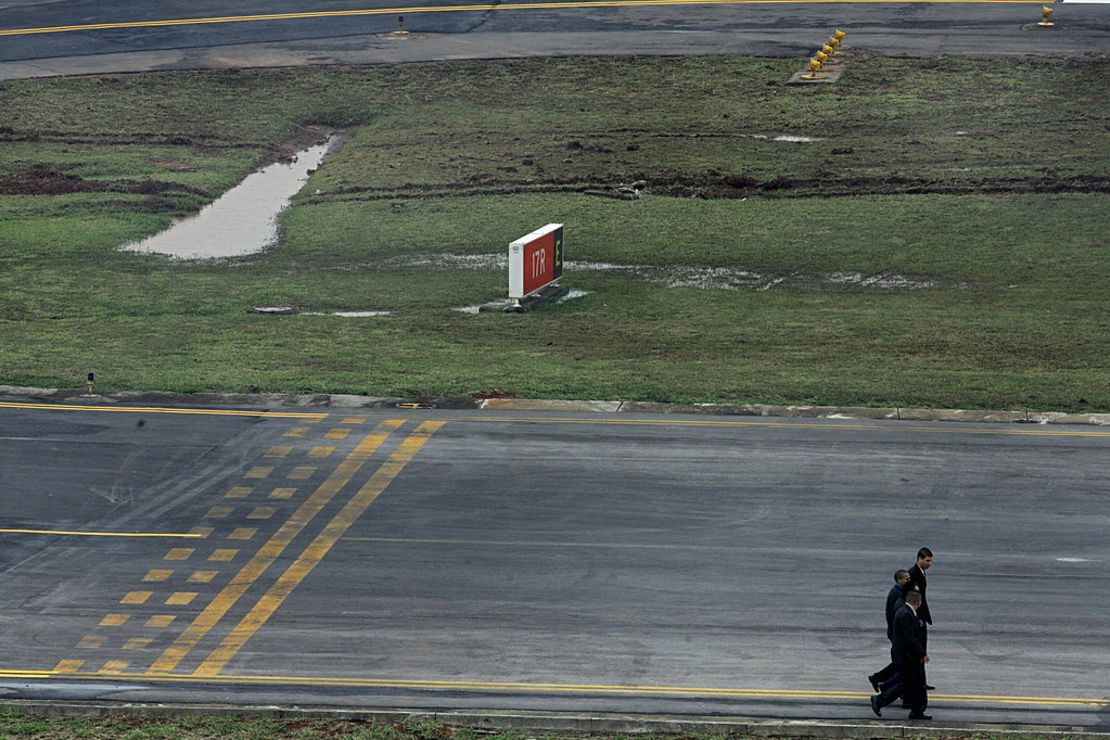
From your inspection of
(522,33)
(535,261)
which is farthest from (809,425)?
(522,33)

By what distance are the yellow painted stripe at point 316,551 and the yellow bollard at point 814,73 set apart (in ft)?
111

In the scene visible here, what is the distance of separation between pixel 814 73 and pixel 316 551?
134 feet

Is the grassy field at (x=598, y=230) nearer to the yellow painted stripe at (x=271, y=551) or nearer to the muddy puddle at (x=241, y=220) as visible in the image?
the muddy puddle at (x=241, y=220)

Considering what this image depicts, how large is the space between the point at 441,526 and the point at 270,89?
4172cm

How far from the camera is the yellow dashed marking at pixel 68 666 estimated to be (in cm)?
2081

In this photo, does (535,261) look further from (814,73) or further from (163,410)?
(814,73)

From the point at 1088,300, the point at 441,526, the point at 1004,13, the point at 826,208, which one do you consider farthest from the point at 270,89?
the point at 441,526

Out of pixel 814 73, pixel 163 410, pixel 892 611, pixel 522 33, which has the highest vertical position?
pixel 522 33

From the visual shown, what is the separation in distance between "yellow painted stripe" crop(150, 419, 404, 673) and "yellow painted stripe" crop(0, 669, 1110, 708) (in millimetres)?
837

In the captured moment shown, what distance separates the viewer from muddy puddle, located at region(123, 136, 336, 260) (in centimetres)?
4897

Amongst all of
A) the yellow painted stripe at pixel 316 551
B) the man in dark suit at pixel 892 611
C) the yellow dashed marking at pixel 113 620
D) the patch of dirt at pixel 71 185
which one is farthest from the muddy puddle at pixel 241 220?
the man in dark suit at pixel 892 611

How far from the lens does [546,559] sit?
24266mm

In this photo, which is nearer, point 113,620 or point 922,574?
point 922,574

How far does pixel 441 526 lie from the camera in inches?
1010
